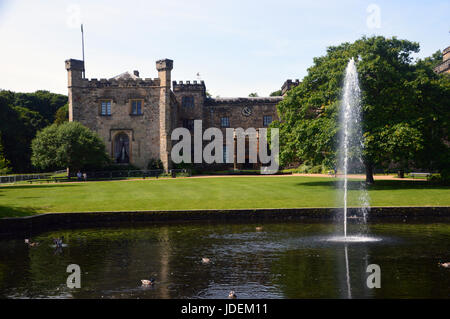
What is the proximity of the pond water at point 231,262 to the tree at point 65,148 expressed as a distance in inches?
1028

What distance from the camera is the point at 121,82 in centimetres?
5181

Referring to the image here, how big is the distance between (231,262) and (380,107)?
Answer: 2108 centimetres

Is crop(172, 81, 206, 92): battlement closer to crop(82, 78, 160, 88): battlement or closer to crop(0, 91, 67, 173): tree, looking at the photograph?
crop(82, 78, 160, 88): battlement

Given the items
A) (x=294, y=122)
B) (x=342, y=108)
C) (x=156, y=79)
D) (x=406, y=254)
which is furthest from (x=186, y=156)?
(x=406, y=254)

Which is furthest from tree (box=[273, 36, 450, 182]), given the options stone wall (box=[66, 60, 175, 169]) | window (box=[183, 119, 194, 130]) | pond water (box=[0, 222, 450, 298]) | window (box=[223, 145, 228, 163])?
window (box=[183, 119, 194, 130])

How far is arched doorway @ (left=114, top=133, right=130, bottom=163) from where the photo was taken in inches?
2040

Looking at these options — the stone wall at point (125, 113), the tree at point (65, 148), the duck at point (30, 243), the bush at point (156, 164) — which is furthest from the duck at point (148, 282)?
the stone wall at point (125, 113)

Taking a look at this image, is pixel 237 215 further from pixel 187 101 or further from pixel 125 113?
pixel 187 101

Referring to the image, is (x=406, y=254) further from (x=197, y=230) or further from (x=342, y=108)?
(x=342, y=108)

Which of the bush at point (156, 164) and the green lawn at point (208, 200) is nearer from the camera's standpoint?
the green lawn at point (208, 200)

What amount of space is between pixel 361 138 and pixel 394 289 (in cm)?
1970

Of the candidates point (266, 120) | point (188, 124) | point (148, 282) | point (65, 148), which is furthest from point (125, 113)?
point (148, 282)

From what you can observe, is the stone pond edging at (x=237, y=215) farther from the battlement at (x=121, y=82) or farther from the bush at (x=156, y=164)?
the battlement at (x=121, y=82)

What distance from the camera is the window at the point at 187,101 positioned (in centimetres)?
6359
